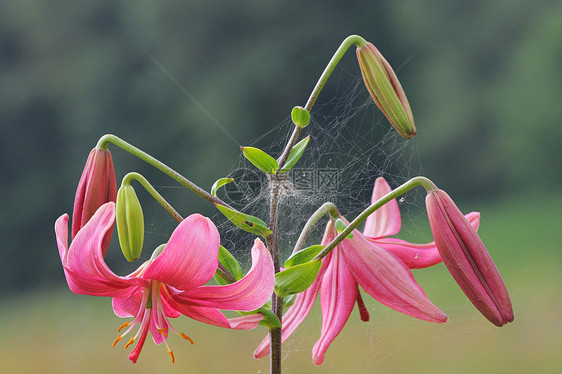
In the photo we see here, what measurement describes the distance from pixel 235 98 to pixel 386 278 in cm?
516

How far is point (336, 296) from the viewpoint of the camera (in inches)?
20.0

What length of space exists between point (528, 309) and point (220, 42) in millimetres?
3605

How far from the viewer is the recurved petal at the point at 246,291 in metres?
0.43

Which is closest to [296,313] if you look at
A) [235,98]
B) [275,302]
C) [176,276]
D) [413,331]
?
[275,302]

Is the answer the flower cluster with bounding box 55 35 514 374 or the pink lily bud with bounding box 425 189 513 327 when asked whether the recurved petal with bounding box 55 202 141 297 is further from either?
the pink lily bud with bounding box 425 189 513 327

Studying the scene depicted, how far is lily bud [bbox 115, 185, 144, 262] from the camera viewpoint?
445mm

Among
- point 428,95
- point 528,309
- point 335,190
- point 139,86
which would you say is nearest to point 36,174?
point 139,86

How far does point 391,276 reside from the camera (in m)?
0.50

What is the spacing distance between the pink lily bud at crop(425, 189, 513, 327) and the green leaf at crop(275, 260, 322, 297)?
9 centimetres

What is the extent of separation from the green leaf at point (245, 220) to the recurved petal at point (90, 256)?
0.08 m

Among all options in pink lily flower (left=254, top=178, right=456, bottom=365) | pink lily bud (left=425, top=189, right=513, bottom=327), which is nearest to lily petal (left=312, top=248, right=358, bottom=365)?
pink lily flower (left=254, top=178, right=456, bottom=365)

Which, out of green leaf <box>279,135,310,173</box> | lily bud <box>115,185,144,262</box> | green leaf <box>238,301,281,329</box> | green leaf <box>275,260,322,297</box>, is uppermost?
green leaf <box>279,135,310,173</box>

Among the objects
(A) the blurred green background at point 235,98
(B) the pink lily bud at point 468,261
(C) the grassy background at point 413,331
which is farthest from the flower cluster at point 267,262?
(A) the blurred green background at point 235,98

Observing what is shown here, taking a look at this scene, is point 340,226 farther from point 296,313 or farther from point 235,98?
point 235,98
